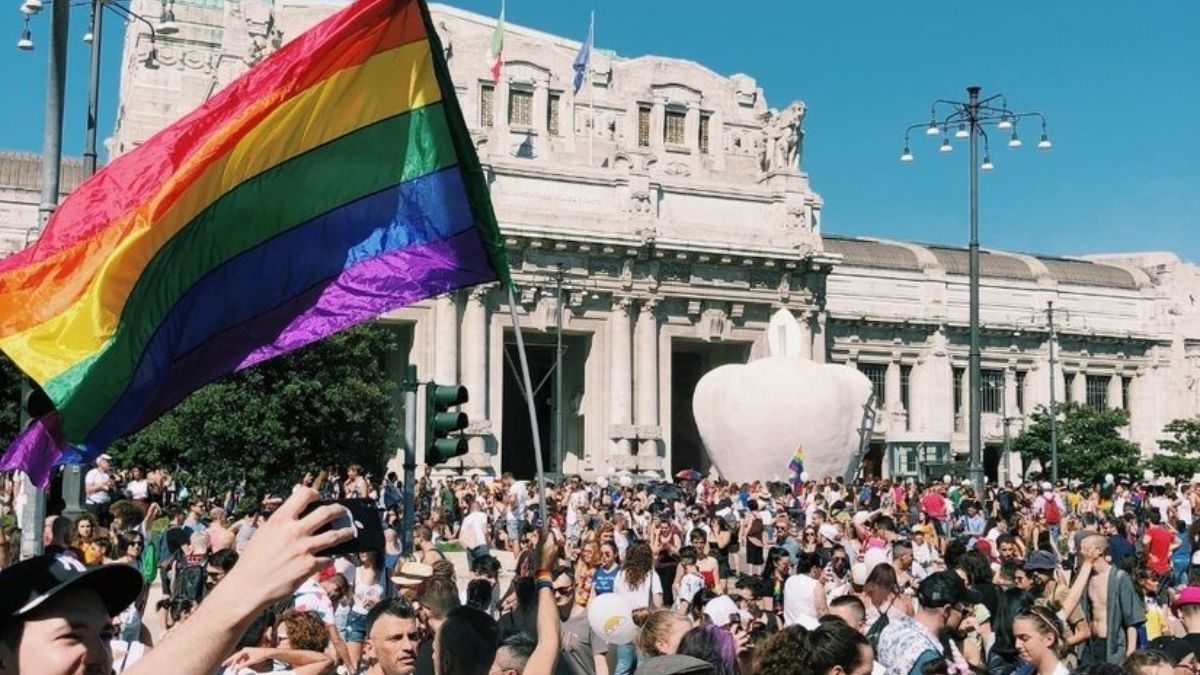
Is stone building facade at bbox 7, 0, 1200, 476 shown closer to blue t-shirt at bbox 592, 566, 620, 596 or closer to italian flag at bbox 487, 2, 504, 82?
italian flag at bbox 487, 2, 504, 82

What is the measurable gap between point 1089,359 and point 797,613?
6712 cm

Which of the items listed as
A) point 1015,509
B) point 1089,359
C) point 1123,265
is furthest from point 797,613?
point 1123,265

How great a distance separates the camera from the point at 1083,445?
6612 centimetres

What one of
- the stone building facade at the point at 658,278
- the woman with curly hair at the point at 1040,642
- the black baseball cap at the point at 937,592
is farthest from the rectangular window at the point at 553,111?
the woman with curly hair at the point at 1040,642

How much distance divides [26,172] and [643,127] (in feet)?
85.8

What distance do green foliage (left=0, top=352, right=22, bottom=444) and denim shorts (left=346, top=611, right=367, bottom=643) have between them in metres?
30.9

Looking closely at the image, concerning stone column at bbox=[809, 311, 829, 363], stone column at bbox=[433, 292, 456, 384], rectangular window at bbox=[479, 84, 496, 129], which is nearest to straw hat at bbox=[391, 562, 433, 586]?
stone column at bbox=[433, 292, 456, 384]

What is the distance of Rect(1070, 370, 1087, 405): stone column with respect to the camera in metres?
74.5

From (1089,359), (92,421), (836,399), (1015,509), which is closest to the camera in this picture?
(92,421)

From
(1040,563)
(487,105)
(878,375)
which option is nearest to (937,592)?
(1040,563)

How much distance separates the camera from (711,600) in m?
11.1

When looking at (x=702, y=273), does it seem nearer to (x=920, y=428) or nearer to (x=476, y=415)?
(x=476, y=415)

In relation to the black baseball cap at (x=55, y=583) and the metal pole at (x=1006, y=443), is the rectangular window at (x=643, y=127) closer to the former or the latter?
the metal pole at (x=1006, y=443)

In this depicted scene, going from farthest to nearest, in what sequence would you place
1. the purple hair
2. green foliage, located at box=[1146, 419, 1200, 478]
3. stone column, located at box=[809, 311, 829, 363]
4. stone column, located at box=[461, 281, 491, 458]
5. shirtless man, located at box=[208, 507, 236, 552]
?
1. green foliage, located at box=[1146, 419, 1200, 478]
2. stone column, located at box=[809, 311, 829, 363]
3. stone column, located at box=[461, 281, 491, 458]
4. shirtless man, located at box=[208, 507, 236, 552]
5. the purple hair
